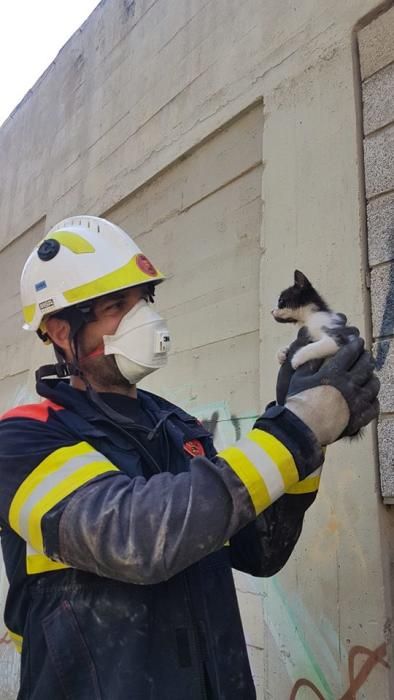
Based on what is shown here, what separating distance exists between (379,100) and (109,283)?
151cm

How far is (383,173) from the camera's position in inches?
95.7

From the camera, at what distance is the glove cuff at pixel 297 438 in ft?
4.33

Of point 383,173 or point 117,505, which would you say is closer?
point 117,505

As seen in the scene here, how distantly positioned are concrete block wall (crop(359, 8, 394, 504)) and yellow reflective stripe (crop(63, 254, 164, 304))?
0.96m

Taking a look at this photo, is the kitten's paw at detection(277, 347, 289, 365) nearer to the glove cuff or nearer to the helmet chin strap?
the glove cuff

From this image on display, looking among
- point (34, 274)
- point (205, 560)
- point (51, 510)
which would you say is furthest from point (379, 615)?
point (34, 274)

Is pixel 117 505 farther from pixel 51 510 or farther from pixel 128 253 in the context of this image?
pixel 128 253

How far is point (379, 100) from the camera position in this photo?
2527mm

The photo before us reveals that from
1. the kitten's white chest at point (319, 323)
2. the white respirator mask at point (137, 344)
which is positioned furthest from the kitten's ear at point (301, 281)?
the white respirator mask at point (137, 344)

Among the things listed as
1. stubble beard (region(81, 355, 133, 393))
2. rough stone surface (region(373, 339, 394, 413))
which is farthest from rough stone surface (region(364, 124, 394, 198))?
stubble beard (region(81, 355, 133, 393))

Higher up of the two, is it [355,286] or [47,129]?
[47,129]

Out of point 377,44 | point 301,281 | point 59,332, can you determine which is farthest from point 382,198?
point 59,332

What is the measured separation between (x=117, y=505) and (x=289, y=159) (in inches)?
86.5

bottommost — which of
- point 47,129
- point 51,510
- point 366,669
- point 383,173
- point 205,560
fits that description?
point 366,669
